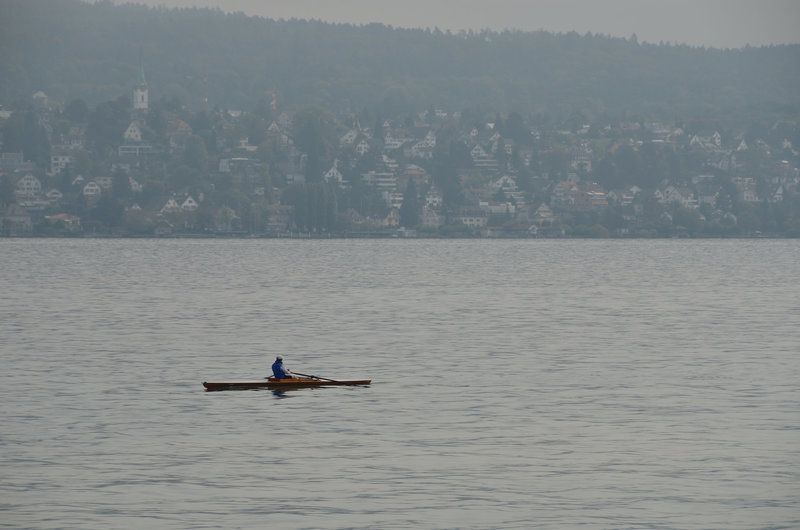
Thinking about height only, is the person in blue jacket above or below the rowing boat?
above

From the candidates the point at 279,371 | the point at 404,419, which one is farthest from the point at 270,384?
the point at 404,419

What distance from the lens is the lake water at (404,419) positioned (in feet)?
92.8

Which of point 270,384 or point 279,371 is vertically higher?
point 279,371

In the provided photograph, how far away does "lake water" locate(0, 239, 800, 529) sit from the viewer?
92.8ft

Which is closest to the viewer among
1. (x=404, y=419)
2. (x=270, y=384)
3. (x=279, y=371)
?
(x=404, y=419)

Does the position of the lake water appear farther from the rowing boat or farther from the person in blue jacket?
the person in blue jacket

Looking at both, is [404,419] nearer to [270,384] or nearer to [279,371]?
[279,371]

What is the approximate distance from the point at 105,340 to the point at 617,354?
22439mm

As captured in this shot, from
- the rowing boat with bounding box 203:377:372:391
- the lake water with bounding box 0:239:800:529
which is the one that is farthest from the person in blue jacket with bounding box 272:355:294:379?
the lake water with bounding box 0:239:800:529

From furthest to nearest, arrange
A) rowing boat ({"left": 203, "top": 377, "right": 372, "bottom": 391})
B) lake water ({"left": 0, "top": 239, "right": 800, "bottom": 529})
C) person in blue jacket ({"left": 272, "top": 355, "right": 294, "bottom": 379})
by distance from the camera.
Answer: rowing boat ({"left": 203, "top": 377, "right": 372, "bottom": 391}) < person in blue jacket ({"left": 272, "top": 355, "right": 294, "bottom": 379}) < lake water ({"left": 0, "top": 239, "right": 800, "bottom": 529})

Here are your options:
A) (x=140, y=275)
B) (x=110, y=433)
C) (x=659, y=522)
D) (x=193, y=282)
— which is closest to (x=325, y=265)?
(x=140, y=275)

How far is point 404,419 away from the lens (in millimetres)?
38562

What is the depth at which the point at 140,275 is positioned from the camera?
13062 cm

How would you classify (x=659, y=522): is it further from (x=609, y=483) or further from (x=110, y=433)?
→ (x=110, y=433)
